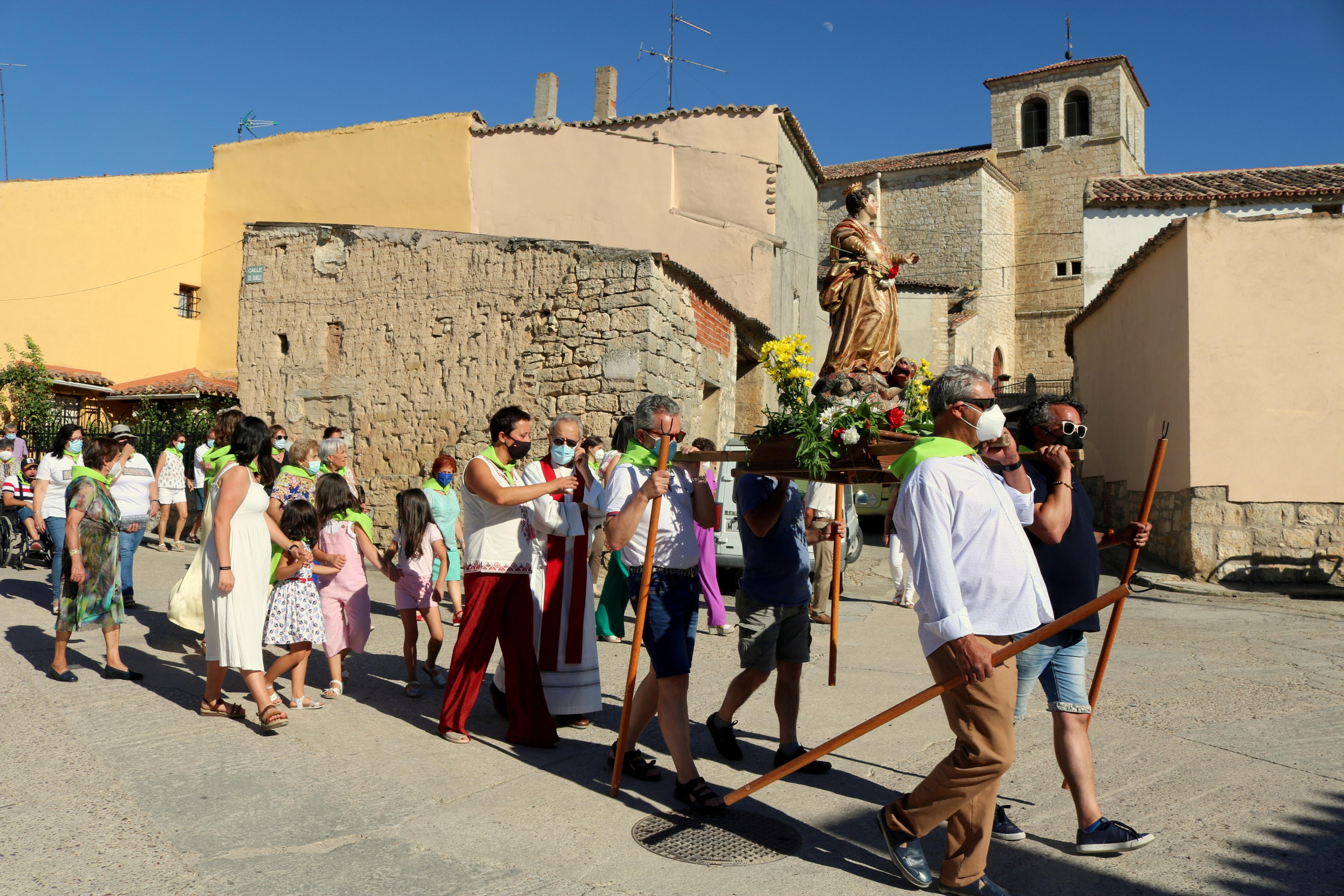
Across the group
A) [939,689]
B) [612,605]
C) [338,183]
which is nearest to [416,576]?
[612,605]

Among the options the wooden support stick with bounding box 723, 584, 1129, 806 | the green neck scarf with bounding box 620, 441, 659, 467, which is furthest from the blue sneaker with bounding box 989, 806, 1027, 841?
the green neck scarf with bounding box 620, 441, 659, 467

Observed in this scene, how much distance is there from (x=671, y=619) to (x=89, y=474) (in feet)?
14.6

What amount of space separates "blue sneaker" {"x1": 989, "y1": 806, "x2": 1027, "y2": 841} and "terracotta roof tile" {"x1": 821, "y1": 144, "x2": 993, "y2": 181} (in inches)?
1511

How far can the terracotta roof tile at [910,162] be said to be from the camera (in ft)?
131

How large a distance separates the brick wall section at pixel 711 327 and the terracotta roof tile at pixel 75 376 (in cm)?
1610

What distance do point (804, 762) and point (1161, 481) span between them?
1166 cm

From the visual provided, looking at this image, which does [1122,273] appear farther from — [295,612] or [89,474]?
[89,474]

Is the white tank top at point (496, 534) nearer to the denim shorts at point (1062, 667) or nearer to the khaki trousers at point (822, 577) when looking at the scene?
the denim shorts at point (1062, 667)

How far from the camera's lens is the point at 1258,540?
11.4 m

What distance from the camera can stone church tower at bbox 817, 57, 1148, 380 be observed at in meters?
39.2

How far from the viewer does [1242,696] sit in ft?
19.9

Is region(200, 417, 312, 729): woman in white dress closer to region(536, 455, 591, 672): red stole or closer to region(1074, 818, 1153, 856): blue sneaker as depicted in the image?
region(536, 455, 591, 672): red stole

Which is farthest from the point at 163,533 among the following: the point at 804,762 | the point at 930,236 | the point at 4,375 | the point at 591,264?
the point at 930,236

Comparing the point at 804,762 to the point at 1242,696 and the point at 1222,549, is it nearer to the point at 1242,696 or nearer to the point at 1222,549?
the point at 1242,696
